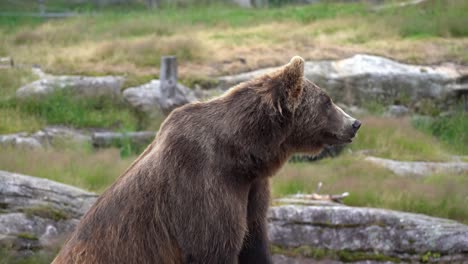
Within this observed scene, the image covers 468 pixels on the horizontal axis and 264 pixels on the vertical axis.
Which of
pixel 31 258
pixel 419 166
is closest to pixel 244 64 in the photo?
pixel 419 166

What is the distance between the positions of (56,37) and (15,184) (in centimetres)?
1109

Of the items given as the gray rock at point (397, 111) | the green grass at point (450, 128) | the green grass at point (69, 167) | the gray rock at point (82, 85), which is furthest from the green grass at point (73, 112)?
the green grass at point (450, 128)

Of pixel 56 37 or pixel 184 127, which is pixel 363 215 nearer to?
pixel 184 127

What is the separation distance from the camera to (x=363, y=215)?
7.72 metres

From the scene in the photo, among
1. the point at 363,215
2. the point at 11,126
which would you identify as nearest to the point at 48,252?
the point at 363,215

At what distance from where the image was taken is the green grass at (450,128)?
504 inches

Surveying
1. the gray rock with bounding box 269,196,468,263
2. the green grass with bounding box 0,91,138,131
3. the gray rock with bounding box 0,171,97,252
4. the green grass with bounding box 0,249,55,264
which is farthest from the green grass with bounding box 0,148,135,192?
the green grass with bounding box 0,91,138,131

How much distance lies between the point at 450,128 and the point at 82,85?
22.3ft

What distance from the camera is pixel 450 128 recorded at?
13.6 metres

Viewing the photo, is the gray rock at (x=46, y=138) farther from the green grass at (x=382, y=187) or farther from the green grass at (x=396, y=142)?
the green grass at (x=396, y=142)

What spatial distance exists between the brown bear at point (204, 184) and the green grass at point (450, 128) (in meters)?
8.51

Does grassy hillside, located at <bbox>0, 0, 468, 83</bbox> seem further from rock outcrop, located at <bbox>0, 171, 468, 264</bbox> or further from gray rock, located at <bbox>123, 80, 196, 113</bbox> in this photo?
rock outcrop, located at <bbox>0, 171, 468, 264</bbox>

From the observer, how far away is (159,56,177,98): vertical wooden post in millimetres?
14062

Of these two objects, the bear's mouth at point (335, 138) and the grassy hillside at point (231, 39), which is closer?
the bear's mouth at point (335, 138)
